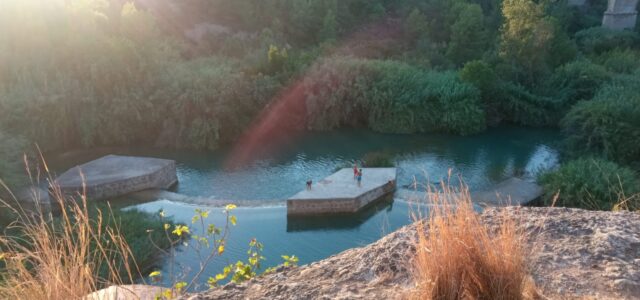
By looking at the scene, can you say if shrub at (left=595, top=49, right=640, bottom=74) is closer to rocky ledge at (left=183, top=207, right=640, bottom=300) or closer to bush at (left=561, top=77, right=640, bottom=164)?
bush at (left=561, top=77, right=640, bottom=164)

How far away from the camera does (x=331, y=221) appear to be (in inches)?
518

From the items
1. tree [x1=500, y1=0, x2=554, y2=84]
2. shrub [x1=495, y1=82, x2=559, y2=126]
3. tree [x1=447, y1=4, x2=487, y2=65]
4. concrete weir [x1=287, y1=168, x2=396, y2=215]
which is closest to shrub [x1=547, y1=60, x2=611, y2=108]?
shrub [x1=495, y1=82, x2=559, y2=126]

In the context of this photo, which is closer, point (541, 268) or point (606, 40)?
point (541, 268)

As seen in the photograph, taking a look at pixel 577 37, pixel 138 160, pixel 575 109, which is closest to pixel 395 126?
pixel 575 109

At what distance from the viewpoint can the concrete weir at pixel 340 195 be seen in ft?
44.0

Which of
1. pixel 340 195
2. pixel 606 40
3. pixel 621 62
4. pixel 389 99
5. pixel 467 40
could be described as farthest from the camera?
pixel 606 40

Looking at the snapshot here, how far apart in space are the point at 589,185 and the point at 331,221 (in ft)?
21.3

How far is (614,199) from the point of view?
40.8 ft

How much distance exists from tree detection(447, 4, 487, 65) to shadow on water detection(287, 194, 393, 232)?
1827 centimetres

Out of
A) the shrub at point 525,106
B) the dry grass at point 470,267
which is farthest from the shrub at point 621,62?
the dry grass at point 470,267

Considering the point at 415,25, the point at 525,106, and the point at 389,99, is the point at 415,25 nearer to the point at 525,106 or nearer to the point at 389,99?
the point at 389,99

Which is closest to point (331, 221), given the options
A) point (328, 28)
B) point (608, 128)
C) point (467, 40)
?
point (608, 128)

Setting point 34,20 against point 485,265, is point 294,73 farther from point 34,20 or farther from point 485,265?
point 485,265

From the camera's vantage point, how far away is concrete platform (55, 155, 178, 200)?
1505 centimetres
